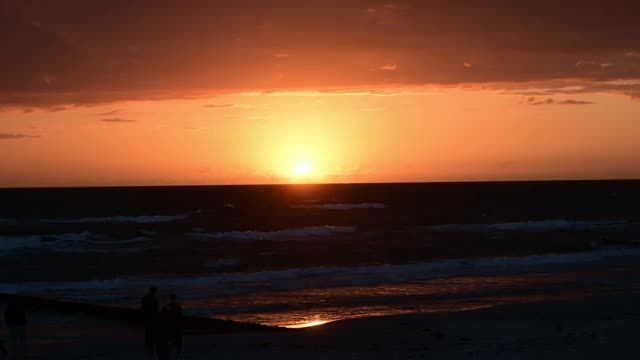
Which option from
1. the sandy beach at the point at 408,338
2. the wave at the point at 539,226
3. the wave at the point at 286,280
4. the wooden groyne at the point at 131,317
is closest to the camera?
the sandy beach at the point at 408,338

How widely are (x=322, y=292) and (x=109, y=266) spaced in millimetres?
14097

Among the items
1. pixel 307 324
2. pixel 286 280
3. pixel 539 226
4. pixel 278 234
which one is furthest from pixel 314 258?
pixel 539 226

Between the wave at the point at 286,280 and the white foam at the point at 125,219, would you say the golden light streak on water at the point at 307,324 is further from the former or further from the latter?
the white foam at the point at 125,219

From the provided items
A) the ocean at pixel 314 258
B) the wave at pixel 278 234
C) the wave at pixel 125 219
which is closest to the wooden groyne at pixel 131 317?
the ocean at pixel 314 258

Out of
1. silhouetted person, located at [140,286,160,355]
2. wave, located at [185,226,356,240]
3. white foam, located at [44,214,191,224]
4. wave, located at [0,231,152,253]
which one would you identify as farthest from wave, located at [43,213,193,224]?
silhouetted person, located at [140,286,160,355]

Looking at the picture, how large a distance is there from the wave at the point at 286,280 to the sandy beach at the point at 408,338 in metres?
7.11

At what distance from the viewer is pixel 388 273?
112ft

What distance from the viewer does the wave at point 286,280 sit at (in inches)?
1129

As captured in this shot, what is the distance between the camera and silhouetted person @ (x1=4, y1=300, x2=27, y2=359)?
16172 mm

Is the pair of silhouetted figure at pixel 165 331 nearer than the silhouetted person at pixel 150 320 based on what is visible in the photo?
Yes

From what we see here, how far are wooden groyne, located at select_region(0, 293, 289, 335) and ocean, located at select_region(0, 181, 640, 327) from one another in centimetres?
162

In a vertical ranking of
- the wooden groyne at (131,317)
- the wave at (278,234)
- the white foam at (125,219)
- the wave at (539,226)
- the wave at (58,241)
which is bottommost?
the wooden groyne at (131,317)

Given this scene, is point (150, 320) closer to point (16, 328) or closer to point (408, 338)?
point (16, 328)

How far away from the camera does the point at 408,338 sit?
18.1 metres
